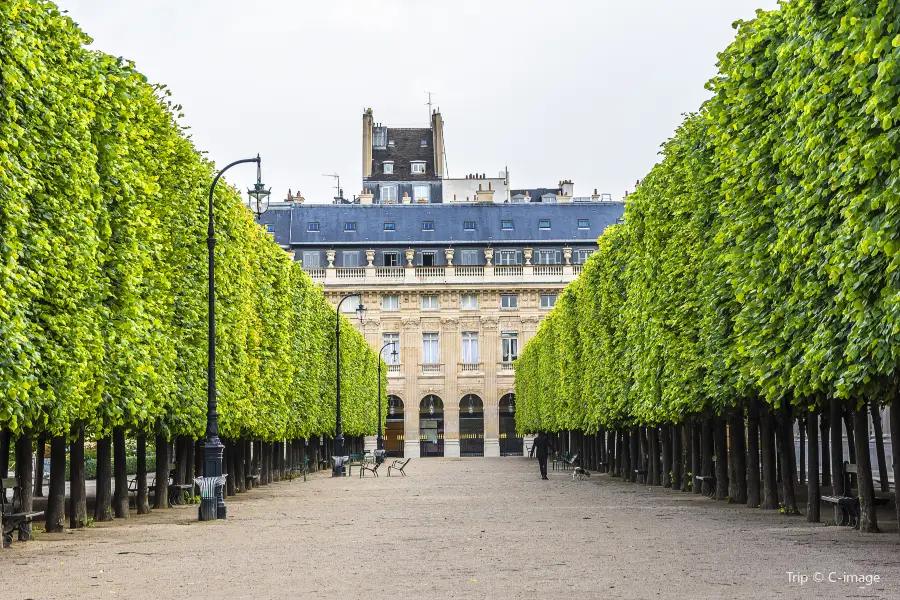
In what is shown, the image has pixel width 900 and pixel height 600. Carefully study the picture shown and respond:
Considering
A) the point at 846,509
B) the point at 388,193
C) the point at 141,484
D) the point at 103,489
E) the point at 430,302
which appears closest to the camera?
the point at 846,509

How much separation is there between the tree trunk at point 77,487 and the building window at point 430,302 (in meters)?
77.6

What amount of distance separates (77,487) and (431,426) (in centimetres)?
7943

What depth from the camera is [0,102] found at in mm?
18094

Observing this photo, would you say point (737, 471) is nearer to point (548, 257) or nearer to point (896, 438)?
point (896, 438)

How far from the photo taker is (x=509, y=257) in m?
104

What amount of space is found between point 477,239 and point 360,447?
67.8 feet

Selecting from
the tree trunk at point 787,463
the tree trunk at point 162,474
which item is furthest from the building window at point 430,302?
the tree trunk at point 787,463

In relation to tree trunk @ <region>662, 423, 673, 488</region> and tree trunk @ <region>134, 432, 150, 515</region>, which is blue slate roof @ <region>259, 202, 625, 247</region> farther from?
tree trunk @ <region>134, 432, 150, 515</region>

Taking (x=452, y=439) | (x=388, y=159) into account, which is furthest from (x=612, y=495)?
(x=388, y=159)

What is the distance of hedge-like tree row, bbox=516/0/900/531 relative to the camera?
1636 cm

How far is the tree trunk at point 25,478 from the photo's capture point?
20875 millimetres

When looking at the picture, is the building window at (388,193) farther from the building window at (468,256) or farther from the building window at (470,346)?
the building window at (470,346)

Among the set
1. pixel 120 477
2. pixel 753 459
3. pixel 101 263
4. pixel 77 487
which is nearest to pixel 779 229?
pixel 753 459

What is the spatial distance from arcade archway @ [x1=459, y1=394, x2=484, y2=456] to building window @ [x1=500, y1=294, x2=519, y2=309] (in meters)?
7.98
